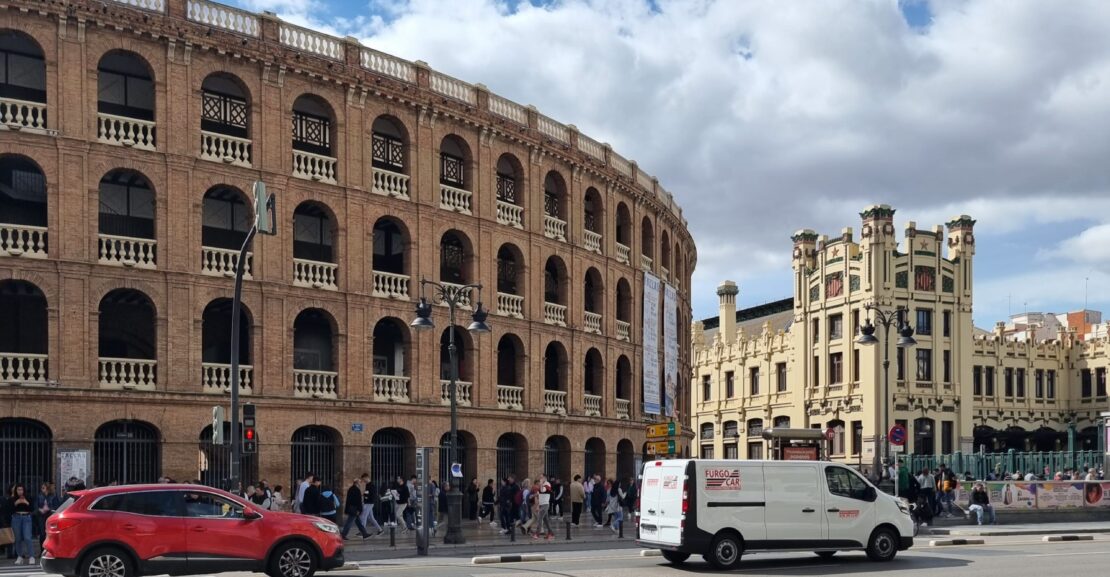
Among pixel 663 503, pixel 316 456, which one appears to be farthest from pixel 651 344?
pixel 663 503

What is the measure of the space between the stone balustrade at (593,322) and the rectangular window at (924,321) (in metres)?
33.5

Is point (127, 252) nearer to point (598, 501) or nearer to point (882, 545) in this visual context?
point (598, 501)

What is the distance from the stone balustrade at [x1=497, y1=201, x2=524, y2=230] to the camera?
42094mm

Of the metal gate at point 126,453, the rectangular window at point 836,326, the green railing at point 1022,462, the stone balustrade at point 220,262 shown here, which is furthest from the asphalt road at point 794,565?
the rectangular window at point 836,326

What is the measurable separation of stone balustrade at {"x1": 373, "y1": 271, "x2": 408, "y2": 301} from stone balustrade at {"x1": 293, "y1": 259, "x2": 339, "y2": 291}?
4.91 ft

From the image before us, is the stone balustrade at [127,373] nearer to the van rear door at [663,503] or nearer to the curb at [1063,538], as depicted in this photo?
the van rear door at [663,503]

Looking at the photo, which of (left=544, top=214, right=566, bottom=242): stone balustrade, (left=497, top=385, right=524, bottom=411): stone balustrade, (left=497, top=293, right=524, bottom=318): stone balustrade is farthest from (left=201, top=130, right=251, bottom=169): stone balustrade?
(left=544, top=214, right=566, bottom=242): stone balustrade

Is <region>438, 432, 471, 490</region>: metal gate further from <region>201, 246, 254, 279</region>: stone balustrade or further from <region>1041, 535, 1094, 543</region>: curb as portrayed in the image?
<region>1041, 535, 1094, 543</region>: curb

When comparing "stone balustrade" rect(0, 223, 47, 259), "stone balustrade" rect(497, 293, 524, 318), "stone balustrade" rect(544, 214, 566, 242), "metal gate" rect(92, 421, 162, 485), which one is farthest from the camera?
"stone balustrade" rect(544, 214, 566, 242)

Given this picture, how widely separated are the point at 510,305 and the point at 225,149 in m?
11.4

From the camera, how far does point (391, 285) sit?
38.5 m

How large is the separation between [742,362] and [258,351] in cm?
5418

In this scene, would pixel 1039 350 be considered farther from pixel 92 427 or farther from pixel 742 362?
pixel 92 427

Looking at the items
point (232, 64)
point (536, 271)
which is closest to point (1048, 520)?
point (536, 271)
